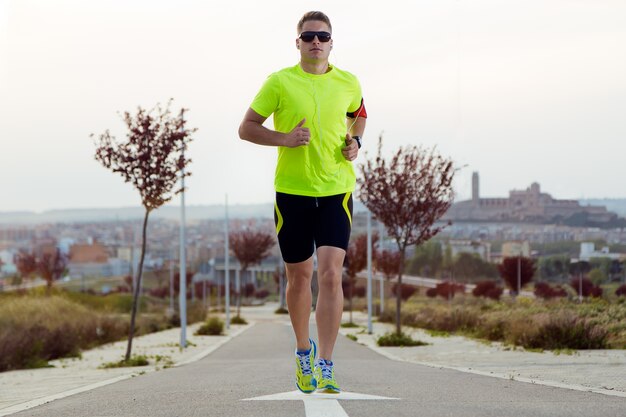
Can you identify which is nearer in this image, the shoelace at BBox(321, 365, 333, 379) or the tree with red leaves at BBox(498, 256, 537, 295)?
the shoelace at BBox(321, 365, 333, 379)

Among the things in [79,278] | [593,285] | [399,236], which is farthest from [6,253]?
[399,236]

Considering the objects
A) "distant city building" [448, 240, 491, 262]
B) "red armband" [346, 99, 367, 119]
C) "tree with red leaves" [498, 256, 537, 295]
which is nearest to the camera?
"red armband" [346, 99, 367, 119]

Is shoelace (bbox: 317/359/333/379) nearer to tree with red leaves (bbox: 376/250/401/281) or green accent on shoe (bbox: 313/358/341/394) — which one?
green accent on shoe (bbox: 313/358/341/394)

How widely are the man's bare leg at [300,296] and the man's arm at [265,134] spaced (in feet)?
2.77

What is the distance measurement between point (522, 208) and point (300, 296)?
68.6 meters

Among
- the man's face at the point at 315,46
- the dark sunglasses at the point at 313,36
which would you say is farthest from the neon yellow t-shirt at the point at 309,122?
the dark sunglasses at the point at 313,36

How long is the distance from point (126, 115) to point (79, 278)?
133m

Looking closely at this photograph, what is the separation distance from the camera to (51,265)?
2987 inches

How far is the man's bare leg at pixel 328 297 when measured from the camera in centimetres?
667

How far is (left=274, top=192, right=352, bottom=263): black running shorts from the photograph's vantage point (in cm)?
668

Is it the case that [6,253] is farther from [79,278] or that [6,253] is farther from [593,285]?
[593,285]

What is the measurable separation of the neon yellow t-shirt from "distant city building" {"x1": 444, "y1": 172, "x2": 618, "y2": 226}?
58.6 m

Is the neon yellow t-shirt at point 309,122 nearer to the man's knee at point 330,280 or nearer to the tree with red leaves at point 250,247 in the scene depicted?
the man's knee at point 330,280

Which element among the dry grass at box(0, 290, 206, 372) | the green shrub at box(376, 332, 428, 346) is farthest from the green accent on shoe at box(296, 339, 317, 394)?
the green shrub at box(376, 332, 428, 346)
